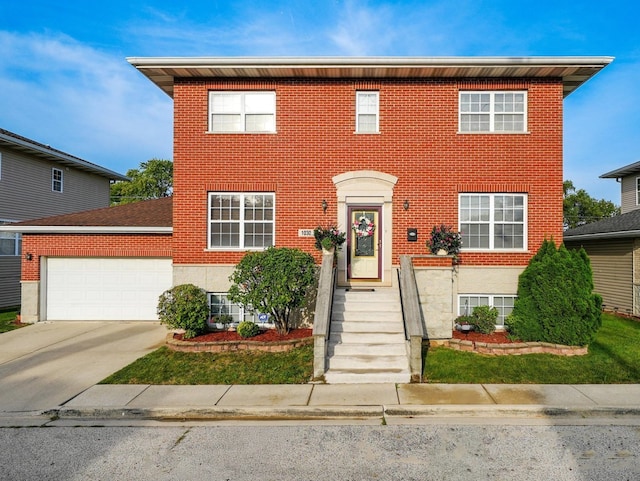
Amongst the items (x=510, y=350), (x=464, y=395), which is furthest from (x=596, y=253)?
(x=464, y=395)

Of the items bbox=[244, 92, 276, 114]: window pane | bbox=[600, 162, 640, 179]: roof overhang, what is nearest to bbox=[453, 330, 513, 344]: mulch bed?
bbox=[244, 92, 276, 114]: window pane

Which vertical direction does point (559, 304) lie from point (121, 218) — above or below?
below

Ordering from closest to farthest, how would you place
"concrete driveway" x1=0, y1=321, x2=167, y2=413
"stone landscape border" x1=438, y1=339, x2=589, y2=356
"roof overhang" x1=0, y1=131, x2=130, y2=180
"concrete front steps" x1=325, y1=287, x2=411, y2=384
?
"concrete driveway" x1=0, y1=321, x2=167, y2=413, "concrete front steps" x1=325, y1=287, x2=411, y2=384, "stone landscape border" x1=438, y1=339, x2=589, y2=356, "roof overhang" x1=0, y1=131, x2=130, y2=180

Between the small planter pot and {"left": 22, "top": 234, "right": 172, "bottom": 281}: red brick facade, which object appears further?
{"left": 22, "top": 234, "right": 172, "bottom": 281}: red brick facade

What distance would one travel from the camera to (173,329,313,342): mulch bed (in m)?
9.66

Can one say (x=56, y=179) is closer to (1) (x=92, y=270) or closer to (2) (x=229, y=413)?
(1) (x=92, y=270)

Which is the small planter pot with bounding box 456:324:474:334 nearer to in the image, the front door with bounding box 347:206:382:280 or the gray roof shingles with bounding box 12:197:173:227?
the front door with bounding box 347:206:382:280

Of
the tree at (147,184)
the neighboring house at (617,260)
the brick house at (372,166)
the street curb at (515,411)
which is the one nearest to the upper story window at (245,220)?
the brick house at (372,166)

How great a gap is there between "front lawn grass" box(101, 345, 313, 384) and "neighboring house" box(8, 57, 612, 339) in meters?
2.50

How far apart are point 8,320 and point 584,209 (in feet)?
178

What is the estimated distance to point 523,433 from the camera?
551 centimetres

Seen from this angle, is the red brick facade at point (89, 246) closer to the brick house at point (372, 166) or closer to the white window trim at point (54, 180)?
the brick house at point (372, 166)

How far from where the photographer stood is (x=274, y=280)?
9258 mm

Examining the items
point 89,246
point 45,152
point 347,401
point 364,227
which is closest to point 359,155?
point 364,227
